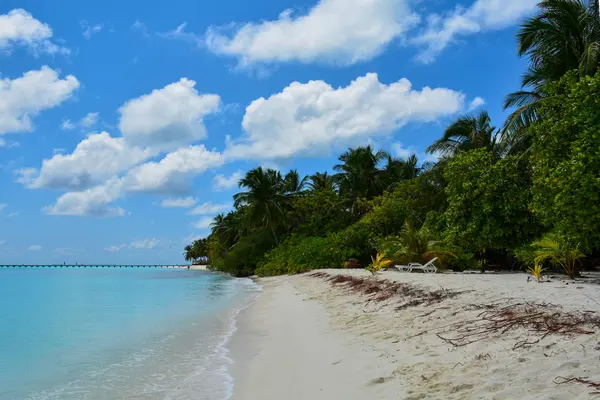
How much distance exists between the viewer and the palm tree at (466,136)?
25.2 m

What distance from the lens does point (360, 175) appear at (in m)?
35.8

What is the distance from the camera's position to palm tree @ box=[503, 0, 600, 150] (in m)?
15.0

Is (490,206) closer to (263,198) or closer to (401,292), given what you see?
(401,292)

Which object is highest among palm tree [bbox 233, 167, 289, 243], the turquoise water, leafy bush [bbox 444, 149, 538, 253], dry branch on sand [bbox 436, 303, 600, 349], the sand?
palm tree [bbox 233, 167, 289, 243]

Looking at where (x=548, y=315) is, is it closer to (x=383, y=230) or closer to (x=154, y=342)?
(x=154, y=342)

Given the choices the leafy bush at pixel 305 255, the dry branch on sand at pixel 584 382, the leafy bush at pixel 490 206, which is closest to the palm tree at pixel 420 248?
the leafy bush at pixel 490 206

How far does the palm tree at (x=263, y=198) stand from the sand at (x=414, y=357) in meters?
28.7

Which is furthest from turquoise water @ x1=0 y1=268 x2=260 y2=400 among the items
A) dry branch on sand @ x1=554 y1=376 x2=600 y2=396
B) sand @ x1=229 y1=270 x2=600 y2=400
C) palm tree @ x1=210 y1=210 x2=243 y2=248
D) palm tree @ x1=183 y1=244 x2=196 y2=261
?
palm tree @ x1=183 y1=244 x2=196 y2=261

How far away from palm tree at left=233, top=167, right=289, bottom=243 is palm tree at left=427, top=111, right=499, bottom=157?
14849mm

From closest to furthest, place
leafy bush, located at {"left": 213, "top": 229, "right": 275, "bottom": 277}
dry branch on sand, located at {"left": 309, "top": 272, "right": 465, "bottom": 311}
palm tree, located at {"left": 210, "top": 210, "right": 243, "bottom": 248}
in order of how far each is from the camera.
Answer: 1. dry branch on sand, located at {"left": 309, "top": 272, "right": 465, "bottom": 311}
2. leafy bush, located at {"left": 213, "top": 229, "right": 275, "bottom": 277}
3. palm tree, located at {"left": 210, "top": 210, "right": 243, "bottom": 248}

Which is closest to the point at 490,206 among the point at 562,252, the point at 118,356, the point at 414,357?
the point at 562,252

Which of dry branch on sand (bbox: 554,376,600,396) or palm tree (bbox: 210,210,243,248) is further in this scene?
palm tree (bbox: 210,210,243,248)

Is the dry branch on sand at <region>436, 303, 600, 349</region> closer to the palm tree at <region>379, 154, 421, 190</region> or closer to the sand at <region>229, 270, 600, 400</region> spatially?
the sand at <region>229, 270, 600, 400</region>

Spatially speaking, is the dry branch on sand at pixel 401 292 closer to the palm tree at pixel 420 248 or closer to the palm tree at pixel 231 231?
the palm tree at pixel 420 248
